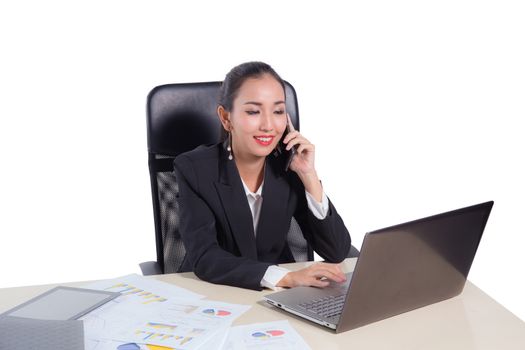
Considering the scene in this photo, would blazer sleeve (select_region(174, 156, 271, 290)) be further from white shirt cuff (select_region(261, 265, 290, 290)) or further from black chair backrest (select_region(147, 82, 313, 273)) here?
black chair backrest (select_region(147, 82, 313, 273))

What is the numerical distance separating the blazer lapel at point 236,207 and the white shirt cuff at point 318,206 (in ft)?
0.72

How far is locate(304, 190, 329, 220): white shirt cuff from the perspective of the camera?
2750 millimetres

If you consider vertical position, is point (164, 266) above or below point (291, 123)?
below

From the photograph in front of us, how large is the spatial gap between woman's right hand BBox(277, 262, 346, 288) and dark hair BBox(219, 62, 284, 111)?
78cm

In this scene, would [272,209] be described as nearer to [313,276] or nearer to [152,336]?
[313,276]

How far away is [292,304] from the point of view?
2131 mm

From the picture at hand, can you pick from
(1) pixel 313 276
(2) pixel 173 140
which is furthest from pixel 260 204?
(1) pixel 313 276

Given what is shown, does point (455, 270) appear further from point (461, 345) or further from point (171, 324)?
point (171, 324)

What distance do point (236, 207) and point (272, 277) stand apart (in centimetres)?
47

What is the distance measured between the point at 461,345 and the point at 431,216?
0.33 m

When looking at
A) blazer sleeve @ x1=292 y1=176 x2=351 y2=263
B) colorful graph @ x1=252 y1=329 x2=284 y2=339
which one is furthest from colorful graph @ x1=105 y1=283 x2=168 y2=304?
blazer sleeve @ x1=292 y1=176 x2=351 y2=263

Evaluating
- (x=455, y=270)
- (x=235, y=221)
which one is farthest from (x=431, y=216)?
(x=235, y=221)

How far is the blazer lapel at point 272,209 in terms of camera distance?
9.16 ft

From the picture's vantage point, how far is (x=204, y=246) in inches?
99.8
